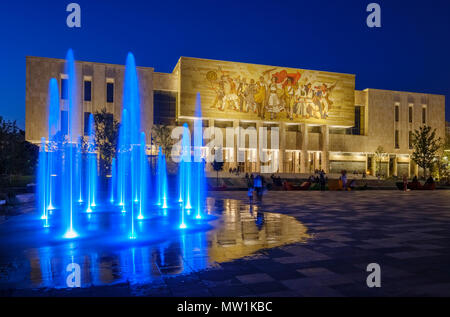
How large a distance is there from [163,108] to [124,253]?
4678 cm

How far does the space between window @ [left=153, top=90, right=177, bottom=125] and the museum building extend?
154mm

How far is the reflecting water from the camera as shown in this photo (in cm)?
488

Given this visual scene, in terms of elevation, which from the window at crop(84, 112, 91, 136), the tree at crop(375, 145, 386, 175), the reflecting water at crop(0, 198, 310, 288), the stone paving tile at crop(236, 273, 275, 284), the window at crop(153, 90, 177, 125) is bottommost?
the reflecting water at crop(0, 198, 310, 288)

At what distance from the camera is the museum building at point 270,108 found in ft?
157

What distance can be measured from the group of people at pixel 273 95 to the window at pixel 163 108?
6904mm

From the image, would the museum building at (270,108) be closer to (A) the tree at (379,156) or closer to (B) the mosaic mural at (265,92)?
(B) the mosaic mural at (265,92)

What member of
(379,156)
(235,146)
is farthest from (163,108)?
(379,156)

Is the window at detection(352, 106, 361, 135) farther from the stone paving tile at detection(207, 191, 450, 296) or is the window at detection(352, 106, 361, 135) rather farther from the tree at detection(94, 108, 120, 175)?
the stone paving tile at detection(207, 191, 450, 296)

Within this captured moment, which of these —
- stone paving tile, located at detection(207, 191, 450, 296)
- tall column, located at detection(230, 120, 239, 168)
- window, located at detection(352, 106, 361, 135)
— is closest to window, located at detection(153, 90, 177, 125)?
tall column, located at detection(230, 120, 239, 168)

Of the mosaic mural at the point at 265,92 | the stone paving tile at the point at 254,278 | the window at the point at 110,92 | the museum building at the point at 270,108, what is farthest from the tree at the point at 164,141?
the stone paving tile at the point at 254,278

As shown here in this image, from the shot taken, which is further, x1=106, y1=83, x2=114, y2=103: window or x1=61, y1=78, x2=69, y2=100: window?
x1=106, y1=83, x2=114, y2=103: window

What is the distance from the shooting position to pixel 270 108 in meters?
53.5
